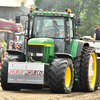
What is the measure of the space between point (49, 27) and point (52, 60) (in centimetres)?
103

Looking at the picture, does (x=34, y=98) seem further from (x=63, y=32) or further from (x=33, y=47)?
(x=63, y=32)

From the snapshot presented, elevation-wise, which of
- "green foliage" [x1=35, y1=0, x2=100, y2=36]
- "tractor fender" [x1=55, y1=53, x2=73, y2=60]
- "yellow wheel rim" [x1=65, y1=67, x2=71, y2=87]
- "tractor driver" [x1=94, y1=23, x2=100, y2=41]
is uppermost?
"green foliage" [x1=35, y1=0, x2=100, y2=36]

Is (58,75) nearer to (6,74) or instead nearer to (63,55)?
(63,55)

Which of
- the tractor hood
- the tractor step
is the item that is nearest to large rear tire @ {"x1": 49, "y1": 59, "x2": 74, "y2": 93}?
the tractor step

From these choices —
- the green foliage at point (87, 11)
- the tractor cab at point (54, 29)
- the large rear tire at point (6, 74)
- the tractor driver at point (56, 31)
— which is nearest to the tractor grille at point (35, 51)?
the tractor cab at point (54, 29)

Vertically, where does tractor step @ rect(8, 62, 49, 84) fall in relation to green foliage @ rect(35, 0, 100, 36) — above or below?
below

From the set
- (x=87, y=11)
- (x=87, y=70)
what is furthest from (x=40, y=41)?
(x=87, y=11)

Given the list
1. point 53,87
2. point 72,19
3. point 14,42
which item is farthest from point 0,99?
point 14,42

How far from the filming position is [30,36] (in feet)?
34.1

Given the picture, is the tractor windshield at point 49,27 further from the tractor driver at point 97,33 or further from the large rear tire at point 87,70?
the tractor driver at point 97,33

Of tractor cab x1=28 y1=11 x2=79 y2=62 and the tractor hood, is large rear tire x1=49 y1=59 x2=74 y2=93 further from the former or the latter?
tractor cab x1=28 y1=11 x2=79 y2=62

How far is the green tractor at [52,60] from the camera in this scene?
29.8ft

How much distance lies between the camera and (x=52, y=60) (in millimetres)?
9820

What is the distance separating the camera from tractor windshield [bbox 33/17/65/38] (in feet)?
33.3
